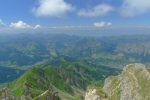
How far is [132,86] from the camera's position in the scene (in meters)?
105

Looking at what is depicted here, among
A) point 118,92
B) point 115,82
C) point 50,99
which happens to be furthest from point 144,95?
point 50,99

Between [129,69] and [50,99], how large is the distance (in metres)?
37.3

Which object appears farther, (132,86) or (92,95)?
(92,95)

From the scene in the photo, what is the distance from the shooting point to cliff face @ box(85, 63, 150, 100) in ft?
331

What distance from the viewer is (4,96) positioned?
120 meters

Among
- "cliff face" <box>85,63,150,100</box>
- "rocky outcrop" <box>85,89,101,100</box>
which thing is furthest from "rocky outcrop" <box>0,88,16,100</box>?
"cliff face" <box>85,63,150,100</box>

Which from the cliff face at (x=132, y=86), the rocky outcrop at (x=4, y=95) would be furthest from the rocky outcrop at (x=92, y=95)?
the rocky outcrop at (x=4, y=95)

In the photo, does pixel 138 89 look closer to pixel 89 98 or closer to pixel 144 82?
pixel 144 82

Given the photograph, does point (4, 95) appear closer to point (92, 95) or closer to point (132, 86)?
point (92, 95)

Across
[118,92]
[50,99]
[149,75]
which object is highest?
[149,75]

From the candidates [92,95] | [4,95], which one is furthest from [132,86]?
[4,95]

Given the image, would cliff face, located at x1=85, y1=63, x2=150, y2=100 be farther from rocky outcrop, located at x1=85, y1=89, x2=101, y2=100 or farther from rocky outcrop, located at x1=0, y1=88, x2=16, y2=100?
rocky outcrop, located at x1=0, y1=88, x2=16, y2=100

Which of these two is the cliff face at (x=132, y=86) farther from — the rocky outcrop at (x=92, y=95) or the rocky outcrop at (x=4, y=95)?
the rocky outcrop at (x=4, y=95)

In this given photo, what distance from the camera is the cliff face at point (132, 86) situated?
101m
